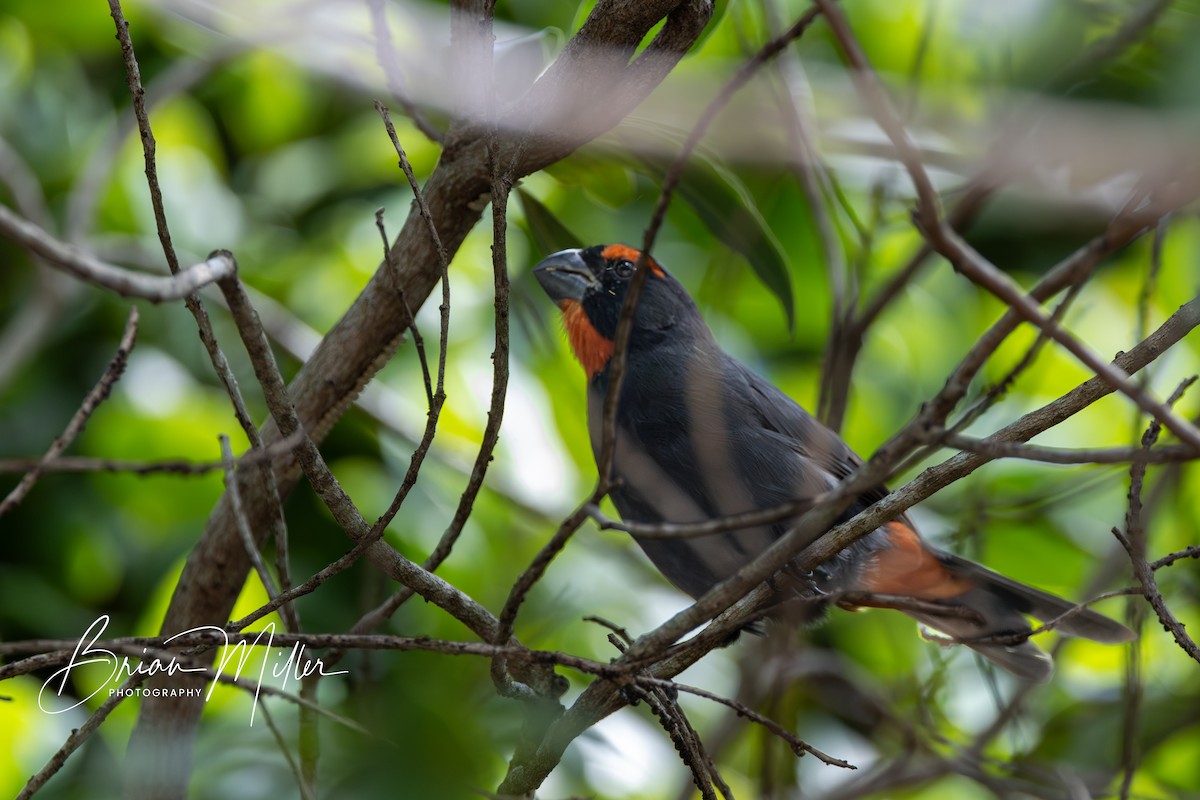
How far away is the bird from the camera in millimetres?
3047

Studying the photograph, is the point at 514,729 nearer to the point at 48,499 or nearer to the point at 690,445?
the point at 690,445

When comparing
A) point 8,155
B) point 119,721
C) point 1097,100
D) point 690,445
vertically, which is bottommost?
point 119,721

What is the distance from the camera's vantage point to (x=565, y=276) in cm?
352

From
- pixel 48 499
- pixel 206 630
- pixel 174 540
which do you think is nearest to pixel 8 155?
pixel 48 499

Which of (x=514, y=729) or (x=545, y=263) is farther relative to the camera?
(x=545, y=263)

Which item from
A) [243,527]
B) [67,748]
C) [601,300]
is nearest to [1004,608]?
[601,300]

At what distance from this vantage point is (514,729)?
2.20 meters

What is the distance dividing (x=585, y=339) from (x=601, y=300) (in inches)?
5.5

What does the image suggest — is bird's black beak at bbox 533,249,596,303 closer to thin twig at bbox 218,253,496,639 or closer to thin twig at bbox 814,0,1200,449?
thin twig at bbox 218,253,496,639

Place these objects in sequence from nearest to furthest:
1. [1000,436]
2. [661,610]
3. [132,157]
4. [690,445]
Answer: [1000,436] < [690,445] < [661,610] < [132,157]

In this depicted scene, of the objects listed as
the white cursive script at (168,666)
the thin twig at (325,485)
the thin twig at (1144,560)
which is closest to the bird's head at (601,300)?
the white cursive script at (168,666)

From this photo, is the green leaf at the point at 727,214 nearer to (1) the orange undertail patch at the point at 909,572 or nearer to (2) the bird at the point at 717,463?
(2) the bird at the point at 717,463

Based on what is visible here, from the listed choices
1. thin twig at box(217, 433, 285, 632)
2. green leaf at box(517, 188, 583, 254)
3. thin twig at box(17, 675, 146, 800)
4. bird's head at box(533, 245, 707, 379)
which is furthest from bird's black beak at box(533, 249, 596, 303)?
thin twig at box(17, 675, 146, 800)

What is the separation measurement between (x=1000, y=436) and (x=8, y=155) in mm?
3818
